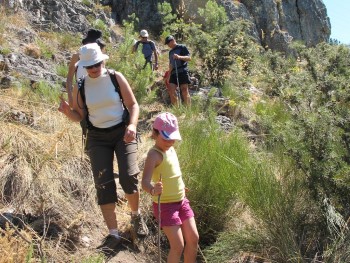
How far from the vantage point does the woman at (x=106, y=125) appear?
375cm

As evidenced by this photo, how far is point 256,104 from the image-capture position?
9.05m

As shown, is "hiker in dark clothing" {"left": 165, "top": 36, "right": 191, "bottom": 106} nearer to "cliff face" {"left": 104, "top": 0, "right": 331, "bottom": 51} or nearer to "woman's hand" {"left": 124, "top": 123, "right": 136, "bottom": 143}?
"woman's hand" {"left": 124, "top": 123, "right": 136, "bottom": 143}

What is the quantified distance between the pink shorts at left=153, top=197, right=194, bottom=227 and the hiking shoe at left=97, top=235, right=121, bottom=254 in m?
0.65

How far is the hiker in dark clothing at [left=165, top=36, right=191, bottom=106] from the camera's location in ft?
26.6

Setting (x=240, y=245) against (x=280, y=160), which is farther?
(x=280, y=160)

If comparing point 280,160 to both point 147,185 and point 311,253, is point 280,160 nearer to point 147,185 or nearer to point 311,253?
point 311,253

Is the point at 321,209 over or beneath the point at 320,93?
beneath

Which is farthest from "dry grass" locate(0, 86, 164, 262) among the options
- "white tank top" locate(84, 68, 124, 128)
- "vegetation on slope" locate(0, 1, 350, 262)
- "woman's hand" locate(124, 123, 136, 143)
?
"woman's hand" locate(124, 123, 136, 143)

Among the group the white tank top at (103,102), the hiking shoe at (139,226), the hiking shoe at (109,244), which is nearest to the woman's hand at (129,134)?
the white tank top at (103,102)

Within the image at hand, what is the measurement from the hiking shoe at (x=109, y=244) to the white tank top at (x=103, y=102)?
0.96 meters

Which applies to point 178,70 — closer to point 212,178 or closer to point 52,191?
point 212,178

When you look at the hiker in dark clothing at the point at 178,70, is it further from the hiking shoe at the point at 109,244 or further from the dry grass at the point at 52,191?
the hiking shoe at the point at 109,244

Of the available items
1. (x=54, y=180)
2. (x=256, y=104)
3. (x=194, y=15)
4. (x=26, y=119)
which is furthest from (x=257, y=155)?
(x=194, y=15)

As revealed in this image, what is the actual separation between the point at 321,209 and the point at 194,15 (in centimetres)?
1285
